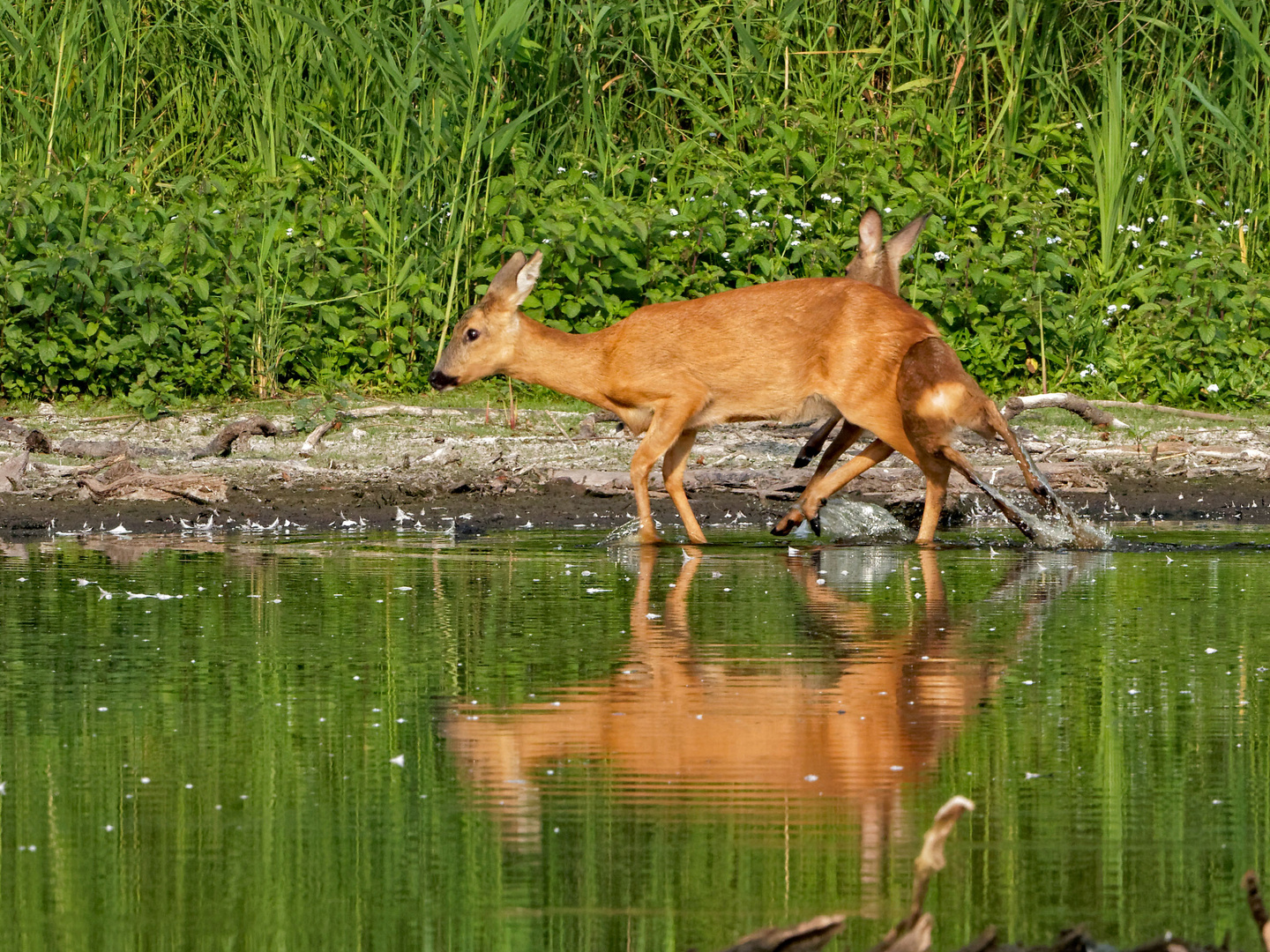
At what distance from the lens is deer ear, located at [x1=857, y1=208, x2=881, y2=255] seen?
1260 cm

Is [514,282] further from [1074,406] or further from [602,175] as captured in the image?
[602,175]

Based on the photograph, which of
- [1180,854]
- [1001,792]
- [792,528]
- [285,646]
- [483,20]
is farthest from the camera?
[483,20]

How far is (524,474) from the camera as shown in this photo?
40.7 ft

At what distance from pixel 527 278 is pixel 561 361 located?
1.65ft

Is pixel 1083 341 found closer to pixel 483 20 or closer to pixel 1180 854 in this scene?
pixel 483 20

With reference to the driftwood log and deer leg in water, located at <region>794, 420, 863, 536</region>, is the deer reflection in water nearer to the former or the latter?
deer leg in water, located at <region>794, 420, 863, 536</region>

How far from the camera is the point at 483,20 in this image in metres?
14.9

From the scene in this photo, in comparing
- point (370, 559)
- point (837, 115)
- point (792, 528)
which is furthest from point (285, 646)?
point (837, 115)

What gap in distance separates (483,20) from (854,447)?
157 inches

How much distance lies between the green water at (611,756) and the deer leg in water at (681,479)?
1.66m

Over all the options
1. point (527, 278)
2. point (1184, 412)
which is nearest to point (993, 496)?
point (527, 278)

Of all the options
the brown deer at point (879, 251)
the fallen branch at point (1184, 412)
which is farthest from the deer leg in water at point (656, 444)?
the fallen branch at point (1184, 412)

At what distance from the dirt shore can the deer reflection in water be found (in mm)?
4030

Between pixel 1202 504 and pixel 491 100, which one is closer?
pixel 1202 504
